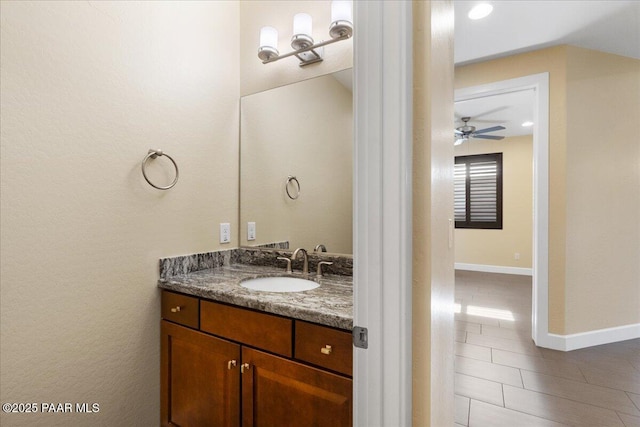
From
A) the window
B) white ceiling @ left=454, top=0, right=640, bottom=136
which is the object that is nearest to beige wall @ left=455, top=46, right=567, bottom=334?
white ceiling @ left=454, top=0, right=640, bottom=136

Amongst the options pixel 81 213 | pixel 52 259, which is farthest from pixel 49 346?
pixel 81 213

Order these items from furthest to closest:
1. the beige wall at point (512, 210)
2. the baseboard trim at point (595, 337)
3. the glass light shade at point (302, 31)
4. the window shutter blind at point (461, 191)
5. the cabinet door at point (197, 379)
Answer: the window shutter blind at point (461, 191), the beige wall at point (512, 210), the baseboard trim at point (595, 337), the glass light shade at point (302, 31), the cabinet door at point (197, 379)

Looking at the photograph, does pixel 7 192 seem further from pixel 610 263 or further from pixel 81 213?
pixel 610 263

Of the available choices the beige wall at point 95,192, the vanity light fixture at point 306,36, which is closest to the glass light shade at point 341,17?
the vanity light fixture at point 306,36

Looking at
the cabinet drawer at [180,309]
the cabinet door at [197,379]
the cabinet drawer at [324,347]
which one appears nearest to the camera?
the cabinet drawer at [324,347]

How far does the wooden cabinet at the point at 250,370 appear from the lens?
3.33ft

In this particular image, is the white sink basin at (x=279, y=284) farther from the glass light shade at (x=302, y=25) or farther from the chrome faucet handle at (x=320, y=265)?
the glass light shade at (x=302, y=25)

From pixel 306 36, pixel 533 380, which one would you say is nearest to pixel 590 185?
pixel 533 380

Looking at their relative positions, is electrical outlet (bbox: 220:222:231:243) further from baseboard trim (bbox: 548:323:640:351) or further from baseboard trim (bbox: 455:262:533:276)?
baseboard trim (bbox: 455:262:533:276)

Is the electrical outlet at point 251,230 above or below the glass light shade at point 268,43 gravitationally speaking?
below

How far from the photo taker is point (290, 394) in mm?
1096

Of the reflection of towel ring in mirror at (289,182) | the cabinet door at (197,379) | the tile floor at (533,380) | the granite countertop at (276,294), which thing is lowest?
the tile floor at (533,380)

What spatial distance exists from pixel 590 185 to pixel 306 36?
2825 millimetres

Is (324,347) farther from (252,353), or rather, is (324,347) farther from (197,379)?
(197,379)
